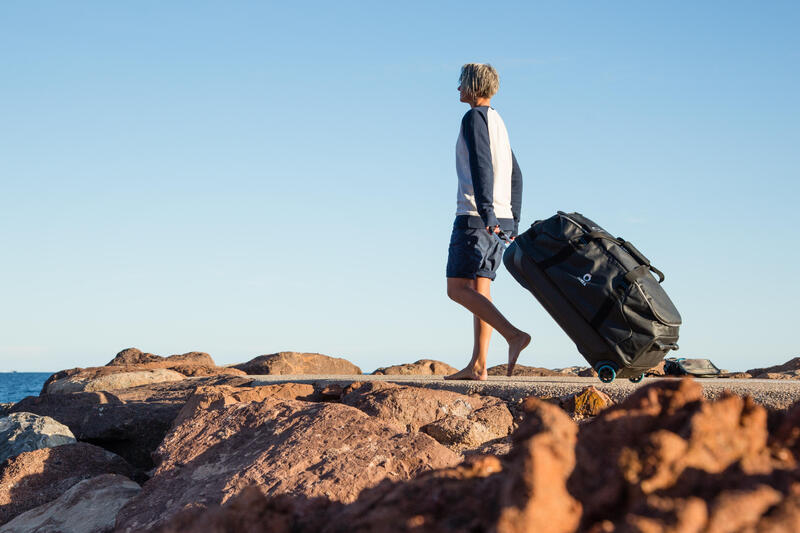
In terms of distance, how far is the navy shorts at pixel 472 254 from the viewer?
5336 mm

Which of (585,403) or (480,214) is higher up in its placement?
(480,214)

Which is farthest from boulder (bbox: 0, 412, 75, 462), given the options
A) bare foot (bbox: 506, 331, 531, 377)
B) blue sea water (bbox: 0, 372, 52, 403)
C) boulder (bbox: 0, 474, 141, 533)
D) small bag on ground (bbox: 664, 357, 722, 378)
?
blue sea water (bbox: 0, 372, 52, 403)

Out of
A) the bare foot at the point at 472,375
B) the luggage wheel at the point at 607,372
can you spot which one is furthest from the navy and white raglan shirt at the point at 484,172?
the luggage wheel at the point at 607,372

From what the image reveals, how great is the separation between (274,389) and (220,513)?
9.22 feet

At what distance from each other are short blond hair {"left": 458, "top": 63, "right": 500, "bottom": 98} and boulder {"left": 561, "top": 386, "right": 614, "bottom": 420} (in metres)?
2.66

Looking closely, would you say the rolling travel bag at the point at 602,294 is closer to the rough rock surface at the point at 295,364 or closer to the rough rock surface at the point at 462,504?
the rough rock surface at the point at 462,504

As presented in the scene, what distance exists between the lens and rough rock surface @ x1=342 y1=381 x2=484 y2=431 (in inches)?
145

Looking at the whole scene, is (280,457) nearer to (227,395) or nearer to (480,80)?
(227,395)

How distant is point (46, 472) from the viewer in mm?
3832

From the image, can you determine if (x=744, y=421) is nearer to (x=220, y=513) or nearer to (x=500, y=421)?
(x=220, y=513)

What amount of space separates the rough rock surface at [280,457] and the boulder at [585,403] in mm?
1233

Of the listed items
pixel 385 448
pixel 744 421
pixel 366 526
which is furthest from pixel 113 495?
pixel 744 421

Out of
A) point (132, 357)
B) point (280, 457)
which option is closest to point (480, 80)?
point (280, 457)

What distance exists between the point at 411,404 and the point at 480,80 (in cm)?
287
